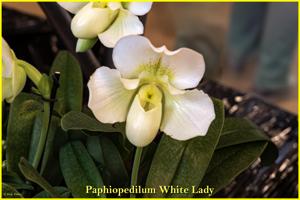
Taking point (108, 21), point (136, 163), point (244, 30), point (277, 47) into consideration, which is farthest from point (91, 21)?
point (244, 30)

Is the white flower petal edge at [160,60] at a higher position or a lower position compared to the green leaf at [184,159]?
higher

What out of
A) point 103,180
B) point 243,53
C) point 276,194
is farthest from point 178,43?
point 103,180

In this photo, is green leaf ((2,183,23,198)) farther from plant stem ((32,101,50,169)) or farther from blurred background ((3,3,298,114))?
blurred background ((3,3,298,114))

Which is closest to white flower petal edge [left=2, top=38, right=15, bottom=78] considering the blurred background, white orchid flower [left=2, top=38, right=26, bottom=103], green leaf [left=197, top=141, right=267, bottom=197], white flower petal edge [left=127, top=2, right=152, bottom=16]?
white orchid flower [left=2, top=38, right=26, bottom=103]

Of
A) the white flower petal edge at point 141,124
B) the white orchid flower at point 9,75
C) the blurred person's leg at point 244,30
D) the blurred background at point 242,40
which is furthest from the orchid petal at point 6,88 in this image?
the blurred person's leg at point 244,30

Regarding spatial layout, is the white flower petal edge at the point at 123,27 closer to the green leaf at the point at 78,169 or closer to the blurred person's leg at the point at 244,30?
the green leaf at the point at 78,169

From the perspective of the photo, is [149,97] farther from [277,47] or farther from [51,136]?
[277,47]
